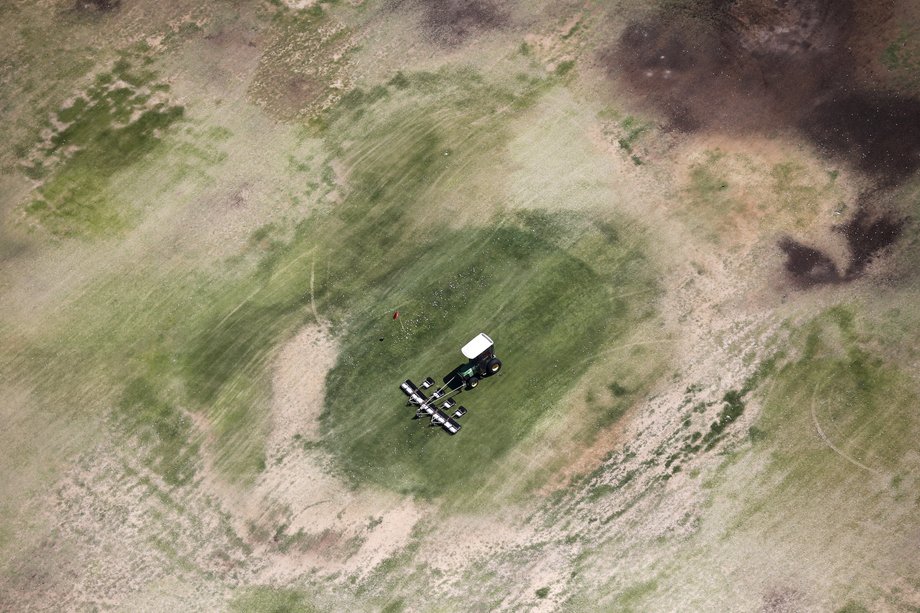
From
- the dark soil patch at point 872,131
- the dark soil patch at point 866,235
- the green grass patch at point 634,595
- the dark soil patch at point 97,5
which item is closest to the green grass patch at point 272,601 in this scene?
the green grass patch at point 634,595

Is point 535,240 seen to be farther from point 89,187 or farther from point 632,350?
point 89,187

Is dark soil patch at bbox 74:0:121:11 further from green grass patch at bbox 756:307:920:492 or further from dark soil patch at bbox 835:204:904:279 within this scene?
green grass patch at bbox 756:307:920:492

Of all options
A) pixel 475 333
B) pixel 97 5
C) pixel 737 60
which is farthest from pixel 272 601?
pixel 97 5

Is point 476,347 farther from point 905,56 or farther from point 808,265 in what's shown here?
point 905,56

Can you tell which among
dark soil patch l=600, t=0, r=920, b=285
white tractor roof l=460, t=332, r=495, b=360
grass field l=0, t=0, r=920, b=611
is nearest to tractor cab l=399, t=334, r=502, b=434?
white tractor roof l=460, t=332, r=495, b=360

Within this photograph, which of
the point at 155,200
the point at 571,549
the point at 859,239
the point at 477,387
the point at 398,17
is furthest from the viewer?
the point at 398,17

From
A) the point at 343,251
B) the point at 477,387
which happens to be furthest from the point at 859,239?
the point at 343,251
